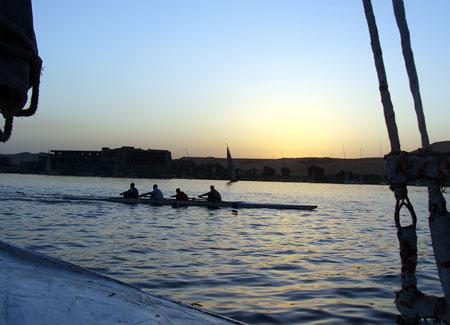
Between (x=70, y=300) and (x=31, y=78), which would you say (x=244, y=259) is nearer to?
(x=70, y=300)

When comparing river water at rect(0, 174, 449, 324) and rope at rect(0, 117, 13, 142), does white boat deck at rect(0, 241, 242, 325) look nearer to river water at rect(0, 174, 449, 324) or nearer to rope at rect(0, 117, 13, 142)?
rope at rect(0, 117, 13, 142)

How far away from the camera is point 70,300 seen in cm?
421

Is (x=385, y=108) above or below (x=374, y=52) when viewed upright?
below

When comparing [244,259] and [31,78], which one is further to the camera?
[244,259]

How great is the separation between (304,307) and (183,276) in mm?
3457

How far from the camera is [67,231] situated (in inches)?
779

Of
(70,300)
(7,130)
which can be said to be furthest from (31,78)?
(70,300)

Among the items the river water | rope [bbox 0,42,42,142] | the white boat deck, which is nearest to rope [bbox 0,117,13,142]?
rope [bbox 0,42,42,142]

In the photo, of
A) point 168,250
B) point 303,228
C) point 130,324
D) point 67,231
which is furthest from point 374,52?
point 303,228

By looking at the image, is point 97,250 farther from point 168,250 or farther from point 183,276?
point 183,276

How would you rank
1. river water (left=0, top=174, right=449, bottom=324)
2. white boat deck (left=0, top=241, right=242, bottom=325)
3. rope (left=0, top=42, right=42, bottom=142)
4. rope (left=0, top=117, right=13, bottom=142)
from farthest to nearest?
river water (left=0, top=174, right=449, bottom=324) → white boat deck (left=0, top=241, right=242, bottom=325) → rope (left=0, top=117, right=13, bottom=142) → rope (left=0, top=42, right=42, bottom=142)

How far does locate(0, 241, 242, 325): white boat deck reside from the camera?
11.8 ft

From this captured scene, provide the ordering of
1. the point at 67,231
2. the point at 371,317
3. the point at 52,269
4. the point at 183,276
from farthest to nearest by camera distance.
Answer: the point at 67,231 < the point at 183,276 < the point at 371,317 < the point at 52,269

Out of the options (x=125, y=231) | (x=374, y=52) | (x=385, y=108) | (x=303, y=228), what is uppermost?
(x=374, y=52)
